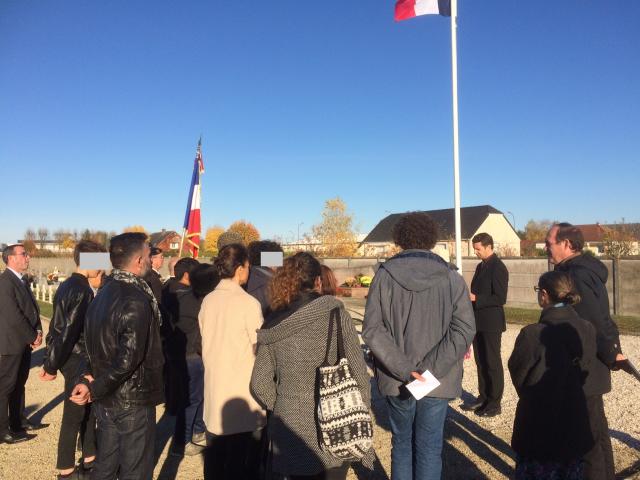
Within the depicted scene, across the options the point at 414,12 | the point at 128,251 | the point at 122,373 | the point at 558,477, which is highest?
the point at 414,12

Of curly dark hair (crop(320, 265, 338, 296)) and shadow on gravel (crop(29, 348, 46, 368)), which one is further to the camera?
shadow on gravel (crop(29, 348, 46, 368))

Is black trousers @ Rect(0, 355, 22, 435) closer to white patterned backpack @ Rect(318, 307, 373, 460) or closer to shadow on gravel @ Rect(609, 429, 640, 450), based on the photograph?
white patterned backpack @ Rect(318, 307, 373, 460)

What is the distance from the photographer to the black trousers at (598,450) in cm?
338

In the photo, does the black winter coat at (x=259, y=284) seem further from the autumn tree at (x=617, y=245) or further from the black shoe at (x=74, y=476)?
the autumn tree at (x=617, y=245)

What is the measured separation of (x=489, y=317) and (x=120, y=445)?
4.49 metres

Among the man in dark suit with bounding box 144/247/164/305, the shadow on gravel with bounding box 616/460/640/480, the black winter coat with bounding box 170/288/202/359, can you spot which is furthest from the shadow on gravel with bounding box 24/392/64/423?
the shadow on gravel with bounding box 616/460/640/480

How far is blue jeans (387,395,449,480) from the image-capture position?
3.39m

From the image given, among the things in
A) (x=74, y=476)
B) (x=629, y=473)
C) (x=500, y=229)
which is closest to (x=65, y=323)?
(x=74, y=476)

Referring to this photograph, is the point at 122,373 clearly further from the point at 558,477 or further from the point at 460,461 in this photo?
the point at 460,461

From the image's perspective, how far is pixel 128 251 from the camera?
3.31 metres

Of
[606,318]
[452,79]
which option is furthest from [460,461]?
[452,79]

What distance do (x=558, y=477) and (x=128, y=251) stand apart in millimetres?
3235

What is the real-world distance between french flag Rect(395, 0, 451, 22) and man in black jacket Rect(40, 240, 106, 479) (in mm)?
8385

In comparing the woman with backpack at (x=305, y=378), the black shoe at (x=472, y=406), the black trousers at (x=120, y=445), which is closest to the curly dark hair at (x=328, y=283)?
the woman with backpack at (x=305, y=378)
